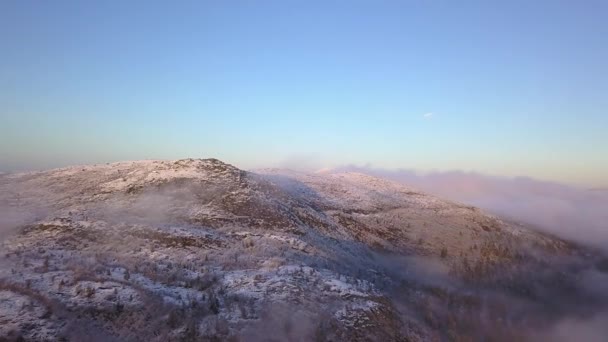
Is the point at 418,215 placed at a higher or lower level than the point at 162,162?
lower

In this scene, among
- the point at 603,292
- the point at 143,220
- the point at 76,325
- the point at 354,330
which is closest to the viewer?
the point at 76,325

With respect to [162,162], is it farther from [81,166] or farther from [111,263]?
[111,263]

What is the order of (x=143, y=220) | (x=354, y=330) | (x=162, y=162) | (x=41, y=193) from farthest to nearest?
(x=162, y=162) → (x=41, y=193) → (x=143, y=220) → (x=354, y=330)

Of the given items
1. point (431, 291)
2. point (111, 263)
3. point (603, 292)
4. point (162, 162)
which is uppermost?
point (162, 162)

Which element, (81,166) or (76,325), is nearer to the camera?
(76,325)

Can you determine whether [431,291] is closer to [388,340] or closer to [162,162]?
[388,340]

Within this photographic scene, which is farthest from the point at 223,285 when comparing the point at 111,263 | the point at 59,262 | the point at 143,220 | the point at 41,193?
the point at 41,193
